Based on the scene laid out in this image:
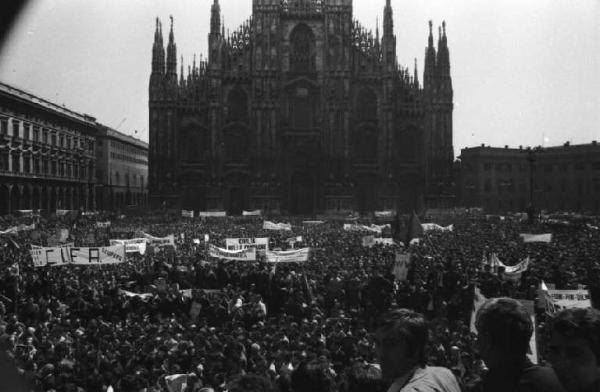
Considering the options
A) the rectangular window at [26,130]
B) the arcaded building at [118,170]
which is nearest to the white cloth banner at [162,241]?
the rectangular window at [26,130]

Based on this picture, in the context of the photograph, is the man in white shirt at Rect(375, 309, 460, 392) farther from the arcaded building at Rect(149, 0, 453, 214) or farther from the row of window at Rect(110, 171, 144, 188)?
the row of window at Rect(110, 171, 144, 188)

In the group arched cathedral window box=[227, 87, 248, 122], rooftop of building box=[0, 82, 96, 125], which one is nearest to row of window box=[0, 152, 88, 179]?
rooftop of building box=[0, 82, 96, 125]

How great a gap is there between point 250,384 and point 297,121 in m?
61.5

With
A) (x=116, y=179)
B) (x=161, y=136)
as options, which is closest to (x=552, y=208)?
(x=161, y=136)

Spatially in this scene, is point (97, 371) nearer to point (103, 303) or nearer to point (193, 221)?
point (103, 303)

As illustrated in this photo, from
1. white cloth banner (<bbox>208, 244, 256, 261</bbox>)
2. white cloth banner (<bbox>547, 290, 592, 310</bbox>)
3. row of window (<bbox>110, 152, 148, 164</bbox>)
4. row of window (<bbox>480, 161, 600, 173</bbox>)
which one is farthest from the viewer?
row of window (<bbox>110, 152, 148, 164</bbox>)

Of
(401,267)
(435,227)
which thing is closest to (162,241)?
(401,267)

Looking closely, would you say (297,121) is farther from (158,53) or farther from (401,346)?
(401,346)

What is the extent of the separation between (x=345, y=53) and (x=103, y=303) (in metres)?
50.0

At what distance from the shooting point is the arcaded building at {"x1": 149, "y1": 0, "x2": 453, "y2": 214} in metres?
62.8

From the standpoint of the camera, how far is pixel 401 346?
3.52m

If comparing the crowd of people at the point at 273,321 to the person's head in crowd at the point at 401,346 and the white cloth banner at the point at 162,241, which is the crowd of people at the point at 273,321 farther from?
the white cloth banner at the point at 162,241

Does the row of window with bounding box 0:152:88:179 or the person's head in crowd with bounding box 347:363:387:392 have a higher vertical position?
the row of window with bounding box 0:152:88:179

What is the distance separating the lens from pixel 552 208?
295ft
